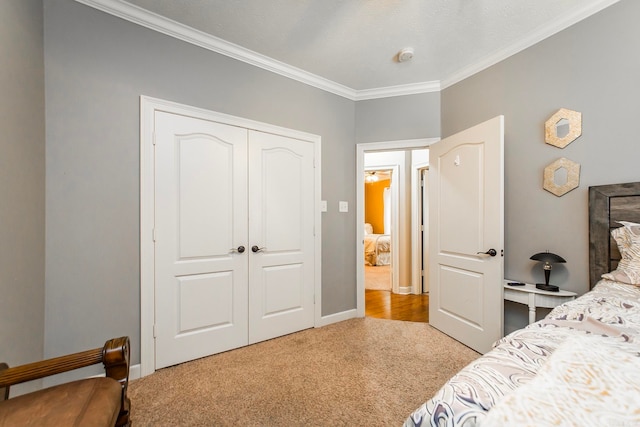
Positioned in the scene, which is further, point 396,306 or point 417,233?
point 417,233

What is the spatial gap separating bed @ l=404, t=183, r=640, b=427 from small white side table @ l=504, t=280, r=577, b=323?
736 millimetres

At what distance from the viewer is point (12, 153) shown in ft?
4.65

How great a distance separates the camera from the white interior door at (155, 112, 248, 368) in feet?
7.14

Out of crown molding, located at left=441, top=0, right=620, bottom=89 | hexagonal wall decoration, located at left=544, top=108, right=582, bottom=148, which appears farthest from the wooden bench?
crown molding, located at left=441, top=0, right=620, bottom=89

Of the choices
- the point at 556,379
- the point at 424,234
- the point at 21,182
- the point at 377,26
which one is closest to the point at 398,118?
the point at 377,26

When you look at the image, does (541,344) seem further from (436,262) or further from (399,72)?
(399,72)

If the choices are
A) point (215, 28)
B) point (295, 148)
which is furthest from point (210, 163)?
point (215, 28)

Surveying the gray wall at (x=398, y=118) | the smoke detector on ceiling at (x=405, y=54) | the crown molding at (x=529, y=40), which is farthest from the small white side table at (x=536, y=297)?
the smoke detector on ceiling at (x=405, y=54)

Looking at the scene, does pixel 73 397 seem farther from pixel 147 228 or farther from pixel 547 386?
pixel 547 386

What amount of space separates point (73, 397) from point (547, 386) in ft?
4.88

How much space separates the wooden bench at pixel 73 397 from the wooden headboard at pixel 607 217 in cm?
Result: 285

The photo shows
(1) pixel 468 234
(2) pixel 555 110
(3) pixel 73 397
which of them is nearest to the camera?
(3) pixel 73 397

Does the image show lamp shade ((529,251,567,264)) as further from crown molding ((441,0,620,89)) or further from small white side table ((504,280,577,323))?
crown molding ((441,0,620,89))

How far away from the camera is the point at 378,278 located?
573 cm
